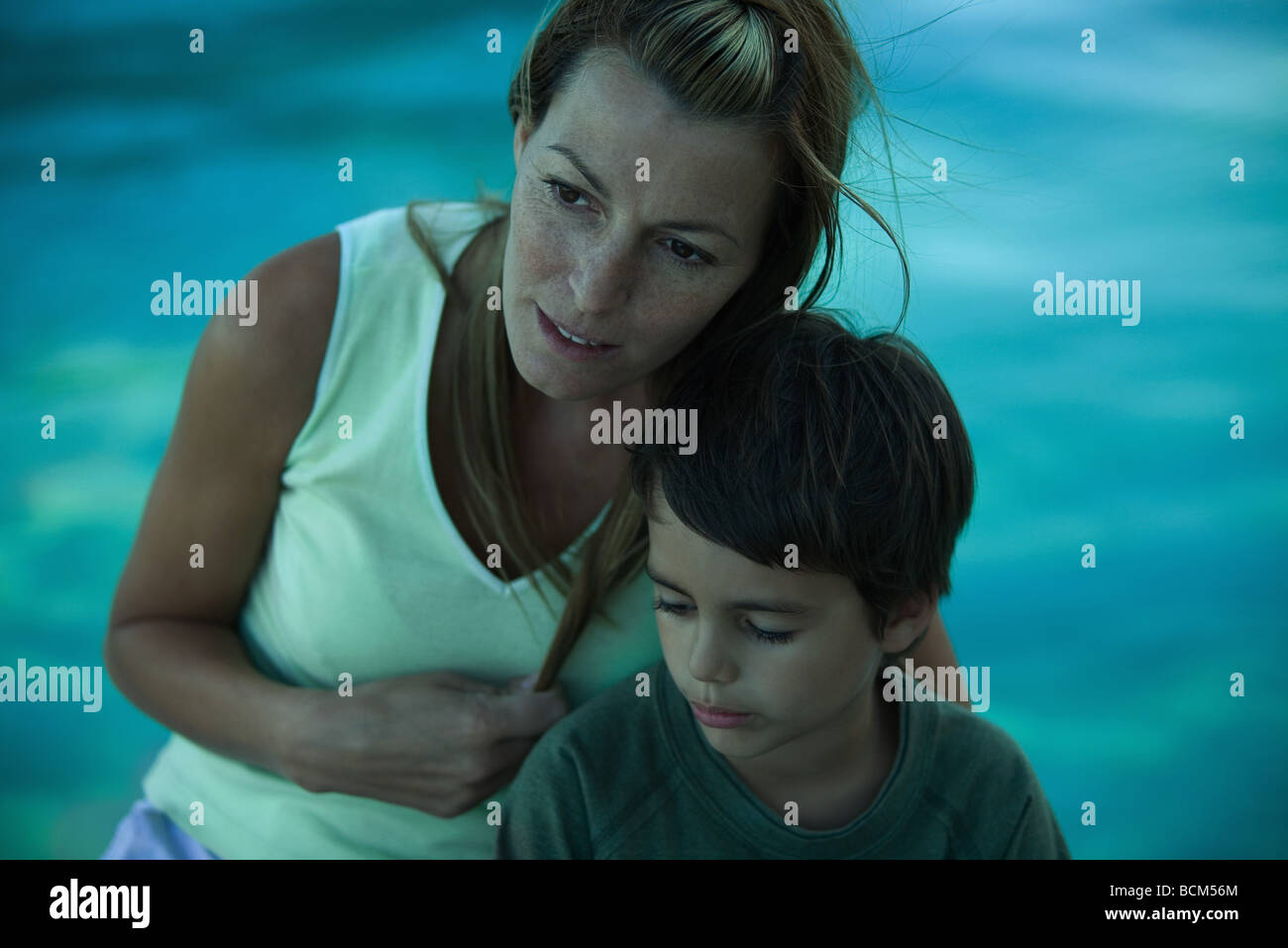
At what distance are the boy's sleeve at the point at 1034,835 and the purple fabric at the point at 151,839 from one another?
0.87 metres

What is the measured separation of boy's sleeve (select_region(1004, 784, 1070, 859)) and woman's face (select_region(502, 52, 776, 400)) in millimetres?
614

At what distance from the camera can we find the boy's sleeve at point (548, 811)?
43.9 inches

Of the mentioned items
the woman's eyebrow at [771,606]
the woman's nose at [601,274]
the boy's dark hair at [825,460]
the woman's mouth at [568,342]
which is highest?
the woman's nose at [601,274]

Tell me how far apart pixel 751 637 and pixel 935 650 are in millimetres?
370

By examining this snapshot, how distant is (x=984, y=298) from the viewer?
147cm

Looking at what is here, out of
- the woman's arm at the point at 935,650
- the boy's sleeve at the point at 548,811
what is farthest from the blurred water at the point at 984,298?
the boy's sleeve at the point at 548,811

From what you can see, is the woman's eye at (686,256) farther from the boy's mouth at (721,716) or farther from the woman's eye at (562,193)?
the boy's mouth at (721,716)

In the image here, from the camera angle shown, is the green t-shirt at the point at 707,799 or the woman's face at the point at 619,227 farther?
the green t-shirt at the point at 707,799

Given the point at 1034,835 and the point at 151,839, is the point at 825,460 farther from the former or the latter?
the point at 151,839

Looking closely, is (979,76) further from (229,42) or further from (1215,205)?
(229,42)

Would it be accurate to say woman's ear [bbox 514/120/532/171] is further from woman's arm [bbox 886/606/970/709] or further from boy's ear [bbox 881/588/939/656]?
woman's arm [bbox 886/606/970/709]

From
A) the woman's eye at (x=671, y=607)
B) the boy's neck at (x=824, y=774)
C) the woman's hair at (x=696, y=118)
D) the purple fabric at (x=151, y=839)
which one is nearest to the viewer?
the woman's hair at (x=696, y=118)

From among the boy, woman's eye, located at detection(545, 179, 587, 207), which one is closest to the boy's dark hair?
the boy

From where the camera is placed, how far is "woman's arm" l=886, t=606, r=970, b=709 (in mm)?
1295
